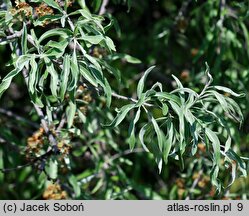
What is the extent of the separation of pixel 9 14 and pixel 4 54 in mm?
1430

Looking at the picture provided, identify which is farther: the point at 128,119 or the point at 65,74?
the point at 128,119

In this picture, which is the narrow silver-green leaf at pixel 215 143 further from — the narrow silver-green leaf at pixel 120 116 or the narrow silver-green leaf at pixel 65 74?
the narrow silver-green leaf at pixel 65 74

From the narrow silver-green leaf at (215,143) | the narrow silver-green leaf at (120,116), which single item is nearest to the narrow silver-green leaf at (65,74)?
the narrow silver-green leaf at (120,116)

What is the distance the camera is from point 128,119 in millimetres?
2844

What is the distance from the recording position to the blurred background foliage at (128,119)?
2.39 meters

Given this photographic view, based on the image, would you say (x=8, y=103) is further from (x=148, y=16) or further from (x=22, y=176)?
(x=148, y=16)

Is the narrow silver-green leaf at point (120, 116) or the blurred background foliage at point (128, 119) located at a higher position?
the narrow silver-green leaf at point (120, 116)

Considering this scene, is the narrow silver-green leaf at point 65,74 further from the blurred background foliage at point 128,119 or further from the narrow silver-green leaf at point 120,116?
the blurred background foliage at point 128,119

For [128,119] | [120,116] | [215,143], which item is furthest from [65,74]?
[128,119]

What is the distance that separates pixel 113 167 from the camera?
2529 mm

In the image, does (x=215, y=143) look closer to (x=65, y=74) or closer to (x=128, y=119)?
(x=65, y=74)

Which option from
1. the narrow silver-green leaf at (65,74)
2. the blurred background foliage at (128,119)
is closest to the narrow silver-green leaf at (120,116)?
the narrow silver-green leaf at (65,74)

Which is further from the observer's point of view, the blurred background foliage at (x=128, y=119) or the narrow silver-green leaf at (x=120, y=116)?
the blurred background foliage at (x=128, y=119)

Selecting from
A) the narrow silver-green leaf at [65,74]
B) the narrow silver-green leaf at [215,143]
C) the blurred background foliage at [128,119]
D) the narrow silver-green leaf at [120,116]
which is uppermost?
the narrow silver-green leaf at [65,74]
